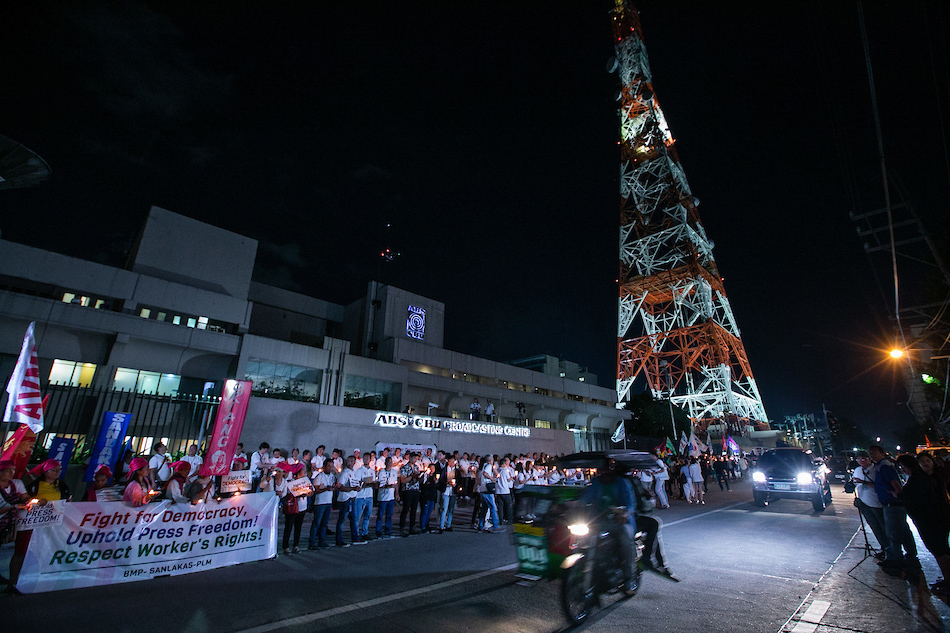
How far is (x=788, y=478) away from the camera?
14.1 m

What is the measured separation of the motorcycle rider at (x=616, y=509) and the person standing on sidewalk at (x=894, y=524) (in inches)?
159

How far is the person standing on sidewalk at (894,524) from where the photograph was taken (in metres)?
6.28

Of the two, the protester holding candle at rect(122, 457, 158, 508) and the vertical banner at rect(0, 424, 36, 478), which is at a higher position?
the vertical banner at rect(0, 424, 36, 478)

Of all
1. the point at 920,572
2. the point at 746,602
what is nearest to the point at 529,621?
the point at 746,602

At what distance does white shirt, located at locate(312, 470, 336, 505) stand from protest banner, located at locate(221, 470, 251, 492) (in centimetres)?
211

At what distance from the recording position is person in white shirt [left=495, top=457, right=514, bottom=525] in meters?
11.8

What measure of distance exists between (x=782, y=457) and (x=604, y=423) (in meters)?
38.8

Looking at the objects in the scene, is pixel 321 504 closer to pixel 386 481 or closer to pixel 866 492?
pixel 386 481

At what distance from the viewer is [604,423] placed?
52.3m

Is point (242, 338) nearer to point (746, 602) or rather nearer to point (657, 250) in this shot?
point (746, 602)

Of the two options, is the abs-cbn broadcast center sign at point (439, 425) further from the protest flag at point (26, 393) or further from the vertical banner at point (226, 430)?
the protest flag at point (26, 393)

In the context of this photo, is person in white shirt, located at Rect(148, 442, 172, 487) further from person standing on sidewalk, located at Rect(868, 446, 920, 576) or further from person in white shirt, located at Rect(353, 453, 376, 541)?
person standing on sidewalk, located at Rect(868, 446, 920, 576)

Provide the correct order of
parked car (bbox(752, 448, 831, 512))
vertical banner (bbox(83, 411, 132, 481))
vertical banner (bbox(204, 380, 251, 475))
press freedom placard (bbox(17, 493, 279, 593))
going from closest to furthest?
press freedom placard (bbox(17, 493, 279, 593)) < vertical banner (bbox(204, 380, 251, 475)) < vertical banner (bbox(83, 411, 132, 481)) < parked car (bbox(752, 448, 831, 512))

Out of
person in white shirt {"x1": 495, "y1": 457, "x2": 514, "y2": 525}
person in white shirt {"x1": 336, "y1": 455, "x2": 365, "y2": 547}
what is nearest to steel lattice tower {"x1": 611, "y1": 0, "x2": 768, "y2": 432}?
person in white shirt {"x1": 495, "y1": 457, "x2": 514, "y2": 525}
